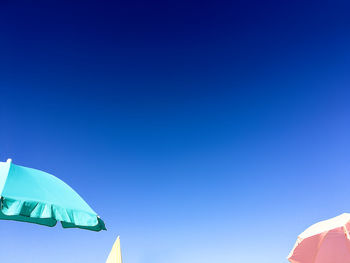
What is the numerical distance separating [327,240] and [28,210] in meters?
6.02

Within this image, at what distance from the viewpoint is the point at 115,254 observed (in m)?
11.7

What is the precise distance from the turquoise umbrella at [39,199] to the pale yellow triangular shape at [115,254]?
763 centimetres

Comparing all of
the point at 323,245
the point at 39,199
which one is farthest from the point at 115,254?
the point at 39,199

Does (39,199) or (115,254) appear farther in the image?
(115,254)

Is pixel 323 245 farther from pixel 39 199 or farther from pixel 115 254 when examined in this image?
pixel 115 254

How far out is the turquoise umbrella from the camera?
3.63 meters

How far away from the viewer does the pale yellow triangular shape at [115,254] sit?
11.5 m

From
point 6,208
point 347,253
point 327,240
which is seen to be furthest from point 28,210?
point 347,253

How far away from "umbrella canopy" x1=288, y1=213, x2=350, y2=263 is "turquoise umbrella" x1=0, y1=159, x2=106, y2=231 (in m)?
4.26

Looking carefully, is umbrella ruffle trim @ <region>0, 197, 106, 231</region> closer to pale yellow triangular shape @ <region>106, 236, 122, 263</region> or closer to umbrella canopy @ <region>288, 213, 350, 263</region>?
umbrella canopy @ <region>288, 213, 350, 263</region>

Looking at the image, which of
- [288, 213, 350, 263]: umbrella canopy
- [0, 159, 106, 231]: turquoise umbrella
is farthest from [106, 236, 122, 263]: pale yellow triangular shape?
[0, 159, 106, 231]: turquoise umbrella

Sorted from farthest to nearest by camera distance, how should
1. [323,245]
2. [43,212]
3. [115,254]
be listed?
[115,254] → [323,245] → [43,212]

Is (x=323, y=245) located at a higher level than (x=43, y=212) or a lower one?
lower

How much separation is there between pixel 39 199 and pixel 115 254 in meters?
8.74
